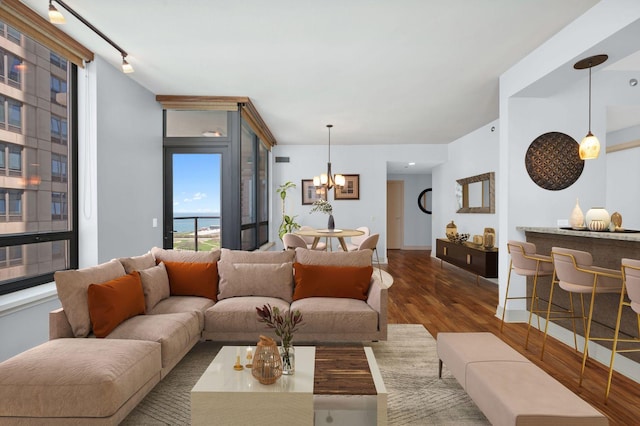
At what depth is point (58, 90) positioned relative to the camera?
10.8ft

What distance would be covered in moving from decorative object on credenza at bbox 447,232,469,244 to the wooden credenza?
8 cm

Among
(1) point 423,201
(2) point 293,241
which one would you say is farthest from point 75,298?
(1) point 423,201

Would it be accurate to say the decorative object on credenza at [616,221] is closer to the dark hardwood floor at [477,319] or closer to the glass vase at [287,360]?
the dark hardwood floor at [477,319]

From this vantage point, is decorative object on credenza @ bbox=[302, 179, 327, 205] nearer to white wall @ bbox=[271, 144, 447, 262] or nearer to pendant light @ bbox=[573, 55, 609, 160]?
white wall @ bbox=[271, 144, 447, 262]

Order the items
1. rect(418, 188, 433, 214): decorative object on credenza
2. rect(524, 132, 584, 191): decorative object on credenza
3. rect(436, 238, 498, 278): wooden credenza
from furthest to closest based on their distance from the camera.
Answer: rect(418, 188, 433, 214): decorative object on credenza < rect(436, 238, 498, 278): wooden credenza < rect(524, 132, 584, 191): decorative object on credenza

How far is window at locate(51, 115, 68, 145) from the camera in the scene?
3.23 metres

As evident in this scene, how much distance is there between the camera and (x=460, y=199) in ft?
24.0

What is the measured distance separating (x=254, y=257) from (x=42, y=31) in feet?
8.48

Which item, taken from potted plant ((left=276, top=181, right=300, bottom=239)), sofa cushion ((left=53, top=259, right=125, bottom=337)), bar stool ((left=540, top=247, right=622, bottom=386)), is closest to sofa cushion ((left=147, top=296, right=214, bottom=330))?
sofa cushion ((left=53, top=259, right=125, bottom=337))

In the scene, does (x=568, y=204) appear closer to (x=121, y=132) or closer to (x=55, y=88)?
(x=121, y=132)

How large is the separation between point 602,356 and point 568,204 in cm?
172

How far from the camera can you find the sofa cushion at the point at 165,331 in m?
2.30

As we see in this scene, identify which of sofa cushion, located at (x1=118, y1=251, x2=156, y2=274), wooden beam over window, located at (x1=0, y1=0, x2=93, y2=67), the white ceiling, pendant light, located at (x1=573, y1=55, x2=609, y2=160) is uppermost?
the white ceiling

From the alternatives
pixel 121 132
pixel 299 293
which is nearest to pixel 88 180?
pixel 121 132
